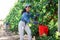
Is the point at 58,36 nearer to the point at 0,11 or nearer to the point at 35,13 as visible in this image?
the point at 35,13

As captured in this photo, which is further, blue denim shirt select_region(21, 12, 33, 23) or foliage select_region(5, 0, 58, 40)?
foliage select_region(5, 0, 58, 40)

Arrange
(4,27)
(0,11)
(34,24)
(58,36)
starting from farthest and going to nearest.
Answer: (0,11), (4,27), (34,24), (58,36)

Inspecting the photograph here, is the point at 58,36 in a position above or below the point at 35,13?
below

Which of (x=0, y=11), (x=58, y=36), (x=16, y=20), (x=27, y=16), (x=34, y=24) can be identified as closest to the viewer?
(x=58, y=36)

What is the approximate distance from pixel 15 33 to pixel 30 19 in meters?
2.16

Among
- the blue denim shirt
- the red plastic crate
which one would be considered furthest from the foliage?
the blue denim shirt

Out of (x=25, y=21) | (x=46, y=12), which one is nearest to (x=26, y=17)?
(x=25, y=21)

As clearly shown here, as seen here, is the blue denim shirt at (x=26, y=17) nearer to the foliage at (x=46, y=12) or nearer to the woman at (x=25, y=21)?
the woman at (x=25, y=21)

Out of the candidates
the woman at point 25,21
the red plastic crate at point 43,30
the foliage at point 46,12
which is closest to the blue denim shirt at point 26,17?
the woman at point 25,21

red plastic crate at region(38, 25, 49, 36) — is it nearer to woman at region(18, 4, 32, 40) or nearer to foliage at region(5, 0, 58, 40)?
foliage at region(5, 0, 58, 40)

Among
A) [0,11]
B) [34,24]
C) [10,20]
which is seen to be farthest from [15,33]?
[0,11]

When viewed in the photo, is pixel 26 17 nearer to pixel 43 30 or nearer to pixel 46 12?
pixel 43 30

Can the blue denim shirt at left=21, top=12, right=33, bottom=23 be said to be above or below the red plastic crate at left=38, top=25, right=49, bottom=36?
above

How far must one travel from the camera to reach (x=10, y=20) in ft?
46.4
